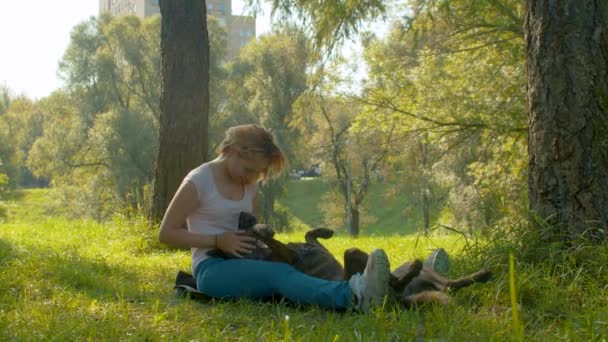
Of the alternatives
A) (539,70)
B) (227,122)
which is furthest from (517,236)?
(227,122)

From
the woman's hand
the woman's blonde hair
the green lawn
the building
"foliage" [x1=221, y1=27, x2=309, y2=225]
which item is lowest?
the green lawn

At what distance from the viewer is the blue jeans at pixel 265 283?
139 inches

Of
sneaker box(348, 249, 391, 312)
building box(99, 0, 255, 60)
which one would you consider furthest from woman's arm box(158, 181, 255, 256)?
building box(99, 0, 255, 60)

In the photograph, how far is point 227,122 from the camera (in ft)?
111

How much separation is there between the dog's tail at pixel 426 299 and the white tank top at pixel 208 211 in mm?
1303

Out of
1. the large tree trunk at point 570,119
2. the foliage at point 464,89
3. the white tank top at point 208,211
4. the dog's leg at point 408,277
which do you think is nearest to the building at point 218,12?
the foliage at point 464,89

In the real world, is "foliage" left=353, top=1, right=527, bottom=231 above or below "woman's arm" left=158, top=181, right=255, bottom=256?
above

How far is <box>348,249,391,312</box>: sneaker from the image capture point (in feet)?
10.6

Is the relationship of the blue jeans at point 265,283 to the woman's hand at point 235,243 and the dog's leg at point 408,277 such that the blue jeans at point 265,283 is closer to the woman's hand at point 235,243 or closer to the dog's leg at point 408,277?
the woman's hand at point 235,243

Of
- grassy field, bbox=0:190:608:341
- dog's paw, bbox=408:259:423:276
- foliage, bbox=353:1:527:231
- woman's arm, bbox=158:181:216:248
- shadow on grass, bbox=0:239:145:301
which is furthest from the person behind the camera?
foliage, bbox=353:1:527:231

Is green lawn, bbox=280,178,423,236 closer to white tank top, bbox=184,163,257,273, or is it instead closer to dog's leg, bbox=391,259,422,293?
white tank top, bbox=184,163,257,273

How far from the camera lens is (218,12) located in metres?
48.8

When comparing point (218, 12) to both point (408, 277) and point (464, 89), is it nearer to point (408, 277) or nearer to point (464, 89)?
point (464, 89)

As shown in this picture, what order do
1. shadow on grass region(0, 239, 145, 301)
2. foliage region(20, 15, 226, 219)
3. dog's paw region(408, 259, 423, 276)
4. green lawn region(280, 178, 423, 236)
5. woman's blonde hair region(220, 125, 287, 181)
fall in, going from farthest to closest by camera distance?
green lawn region(280, 178, 423, 236) < foliage region(20, 15, 226, 219) < shadow on grass region(0, 239, 145, 301) < woman's blonde hair region(220, 125, 287, 181) < dog's paw region(408, 259, 423, 276)
